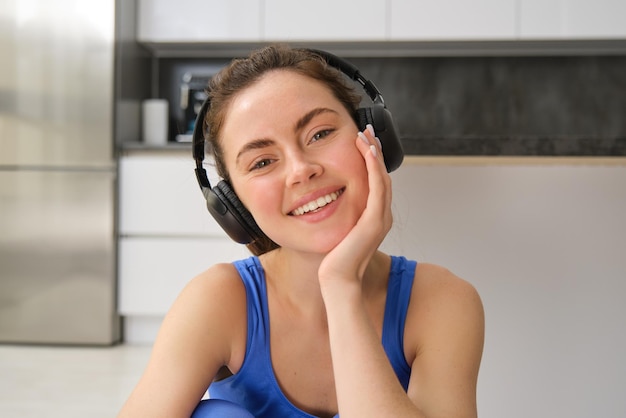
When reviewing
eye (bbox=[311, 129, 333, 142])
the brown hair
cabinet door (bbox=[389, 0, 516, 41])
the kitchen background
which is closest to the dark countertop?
the kitchen background

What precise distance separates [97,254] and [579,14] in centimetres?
260

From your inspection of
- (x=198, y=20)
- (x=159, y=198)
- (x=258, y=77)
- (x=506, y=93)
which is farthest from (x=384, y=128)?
(x=506, y=93)

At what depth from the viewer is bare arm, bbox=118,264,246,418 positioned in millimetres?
1053

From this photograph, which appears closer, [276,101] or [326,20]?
[276,101]

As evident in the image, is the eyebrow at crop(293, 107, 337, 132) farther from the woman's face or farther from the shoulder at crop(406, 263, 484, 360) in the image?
the shoulder at crop(406, 263, 484, 360)

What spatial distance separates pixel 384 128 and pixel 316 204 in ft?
0.63

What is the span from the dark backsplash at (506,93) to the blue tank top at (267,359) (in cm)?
292

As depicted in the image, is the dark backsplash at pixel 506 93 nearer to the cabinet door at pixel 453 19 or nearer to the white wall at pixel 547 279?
the cabinet door at pixel 453 19

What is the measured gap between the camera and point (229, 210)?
1.12 metres

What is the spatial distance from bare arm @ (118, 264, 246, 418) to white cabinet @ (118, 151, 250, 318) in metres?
2.24

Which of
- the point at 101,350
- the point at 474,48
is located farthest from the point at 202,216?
the point at 474,48

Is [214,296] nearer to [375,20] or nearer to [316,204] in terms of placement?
[316,204]

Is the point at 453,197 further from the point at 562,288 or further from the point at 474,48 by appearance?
the point at 474,48

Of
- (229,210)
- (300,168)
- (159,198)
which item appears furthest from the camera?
(159,198)
